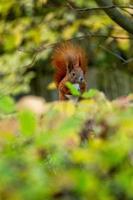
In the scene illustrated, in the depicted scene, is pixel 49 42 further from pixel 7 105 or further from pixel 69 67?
pixel 7 105

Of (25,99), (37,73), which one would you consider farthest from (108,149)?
(37,73)

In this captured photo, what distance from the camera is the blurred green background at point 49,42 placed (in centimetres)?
460

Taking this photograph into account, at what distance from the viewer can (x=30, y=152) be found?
102 centimetres

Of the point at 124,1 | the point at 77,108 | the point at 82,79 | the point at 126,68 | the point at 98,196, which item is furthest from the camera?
the point at 126,68

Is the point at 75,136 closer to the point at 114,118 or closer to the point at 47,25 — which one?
the point at 114,118

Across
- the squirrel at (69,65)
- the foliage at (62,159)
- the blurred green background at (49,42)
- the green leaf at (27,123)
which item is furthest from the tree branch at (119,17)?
the green leaf at (27,123)

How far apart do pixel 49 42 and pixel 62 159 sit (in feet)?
12.4

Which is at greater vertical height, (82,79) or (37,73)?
(82,79)

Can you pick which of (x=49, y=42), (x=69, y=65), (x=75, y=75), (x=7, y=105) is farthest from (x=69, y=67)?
(x=7, y=105)

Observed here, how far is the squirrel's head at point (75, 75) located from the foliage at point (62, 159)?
76.9 inches

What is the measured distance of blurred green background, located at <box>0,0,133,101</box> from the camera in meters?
4.60

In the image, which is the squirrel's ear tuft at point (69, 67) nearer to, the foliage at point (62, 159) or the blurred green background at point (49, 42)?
the blurred green background at point (49, 42)

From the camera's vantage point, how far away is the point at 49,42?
16.0ft

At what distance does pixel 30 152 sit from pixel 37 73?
6224mm
